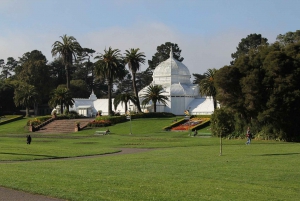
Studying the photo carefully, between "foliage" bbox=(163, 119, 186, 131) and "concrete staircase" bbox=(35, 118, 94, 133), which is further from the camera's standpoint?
"concrete staircase" bbox=(35, 118, 94, 133)

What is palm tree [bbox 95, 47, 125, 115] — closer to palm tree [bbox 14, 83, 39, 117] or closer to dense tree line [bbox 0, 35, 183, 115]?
dense tree line [bbox 0, 35, 183, 115]

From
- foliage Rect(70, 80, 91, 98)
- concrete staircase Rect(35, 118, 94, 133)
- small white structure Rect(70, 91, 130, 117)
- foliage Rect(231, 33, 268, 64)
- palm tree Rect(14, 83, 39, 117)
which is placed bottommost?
concrete staircase Rect(35, 118, 94, 133)

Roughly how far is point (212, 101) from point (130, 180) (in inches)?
2777

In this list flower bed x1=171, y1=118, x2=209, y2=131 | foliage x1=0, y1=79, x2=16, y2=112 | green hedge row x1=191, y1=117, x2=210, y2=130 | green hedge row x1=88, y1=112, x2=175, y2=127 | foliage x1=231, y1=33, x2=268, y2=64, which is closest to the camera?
green hedge row x1=191, y1=117, x2=210, y2=130

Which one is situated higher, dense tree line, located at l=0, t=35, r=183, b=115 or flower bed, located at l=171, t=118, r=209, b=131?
dense tree line, located at l=0, t=35, r=183, b=115

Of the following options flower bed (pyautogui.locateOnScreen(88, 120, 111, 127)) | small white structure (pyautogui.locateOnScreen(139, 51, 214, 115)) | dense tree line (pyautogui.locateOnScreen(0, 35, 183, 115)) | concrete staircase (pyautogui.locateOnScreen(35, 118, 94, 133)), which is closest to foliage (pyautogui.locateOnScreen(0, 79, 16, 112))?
dense tree line (pyautogui.locateOnScreen(0, 35, 183, 115))

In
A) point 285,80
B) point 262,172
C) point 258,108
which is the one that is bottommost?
point 262,172

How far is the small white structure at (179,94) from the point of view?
8625 centimetres

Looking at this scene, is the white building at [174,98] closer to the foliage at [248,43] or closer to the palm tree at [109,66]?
the palm tree at [109,66]

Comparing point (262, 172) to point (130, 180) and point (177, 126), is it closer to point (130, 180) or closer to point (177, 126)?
point (130, 180)

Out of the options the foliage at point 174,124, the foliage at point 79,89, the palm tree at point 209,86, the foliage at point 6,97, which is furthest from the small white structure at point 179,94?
the foliage at point 6,97

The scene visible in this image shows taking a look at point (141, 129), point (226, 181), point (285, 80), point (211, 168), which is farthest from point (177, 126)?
point (226, 181)

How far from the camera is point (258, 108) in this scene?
156 ft

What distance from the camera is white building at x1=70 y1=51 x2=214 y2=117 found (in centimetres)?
8788
